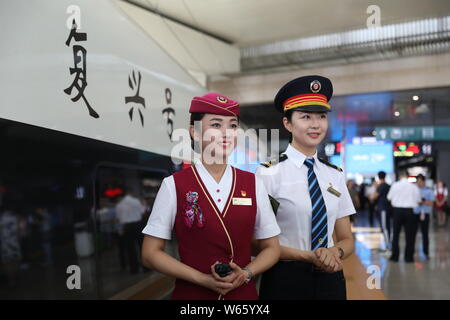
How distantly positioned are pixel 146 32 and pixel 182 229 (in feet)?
5.21

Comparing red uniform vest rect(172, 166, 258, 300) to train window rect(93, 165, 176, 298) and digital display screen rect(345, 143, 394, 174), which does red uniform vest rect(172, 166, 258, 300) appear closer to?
digital display screen rect(345, 143, 394, 174)

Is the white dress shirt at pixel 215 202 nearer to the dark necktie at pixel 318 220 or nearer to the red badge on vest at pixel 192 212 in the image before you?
the red badge on vest at pixel 192 212

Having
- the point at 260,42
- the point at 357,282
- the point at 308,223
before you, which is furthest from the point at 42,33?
the point at 357,282

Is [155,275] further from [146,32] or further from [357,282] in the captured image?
[146,32]

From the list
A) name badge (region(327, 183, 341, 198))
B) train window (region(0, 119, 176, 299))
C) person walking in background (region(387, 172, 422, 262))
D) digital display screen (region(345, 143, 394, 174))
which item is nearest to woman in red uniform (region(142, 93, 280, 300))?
name badge (region(327, 183, 341, 198))

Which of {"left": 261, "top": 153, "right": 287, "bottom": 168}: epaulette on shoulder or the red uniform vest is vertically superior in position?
{"left": 261, "top": 153, "right": 287, "bottom": 168}: epaulette on shoulder

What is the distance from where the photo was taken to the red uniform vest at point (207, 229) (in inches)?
52.2

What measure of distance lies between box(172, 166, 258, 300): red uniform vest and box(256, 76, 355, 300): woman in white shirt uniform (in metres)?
0.24

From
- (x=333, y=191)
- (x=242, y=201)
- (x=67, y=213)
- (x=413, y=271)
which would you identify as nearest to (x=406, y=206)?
(x=413, y=271)

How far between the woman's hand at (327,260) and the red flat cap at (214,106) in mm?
565

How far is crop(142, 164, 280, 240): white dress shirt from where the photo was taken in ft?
4.36

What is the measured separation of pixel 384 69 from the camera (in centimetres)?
433

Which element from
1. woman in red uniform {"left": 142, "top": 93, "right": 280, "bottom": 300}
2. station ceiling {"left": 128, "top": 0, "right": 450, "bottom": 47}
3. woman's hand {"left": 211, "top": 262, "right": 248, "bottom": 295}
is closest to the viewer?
woman's hand {"left": 211, "top": 262, "right": 248, "bottom": 295}
